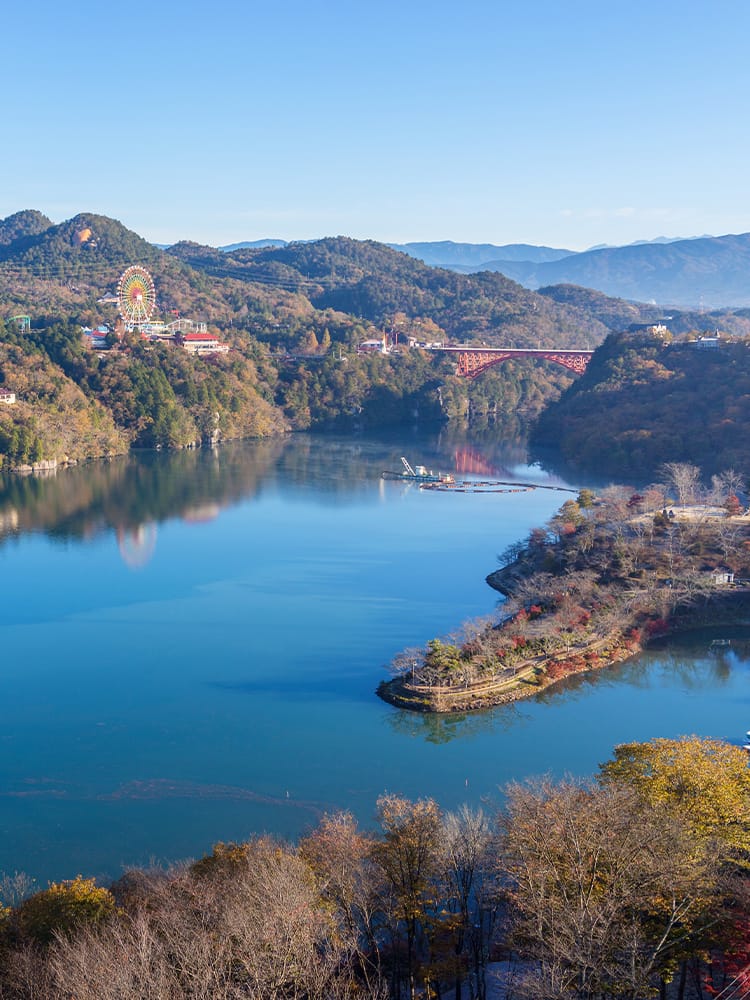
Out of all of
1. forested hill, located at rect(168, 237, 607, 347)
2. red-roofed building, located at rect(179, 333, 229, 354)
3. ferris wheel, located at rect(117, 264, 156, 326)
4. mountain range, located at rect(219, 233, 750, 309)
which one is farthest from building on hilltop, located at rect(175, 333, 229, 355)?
mountain range, located at rect(219, 233, 750, 309)

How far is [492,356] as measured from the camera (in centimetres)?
3753

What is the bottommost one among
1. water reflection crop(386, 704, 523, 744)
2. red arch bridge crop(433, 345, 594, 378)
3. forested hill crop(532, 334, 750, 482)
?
water reflection crop(386, 704, 523, 744)

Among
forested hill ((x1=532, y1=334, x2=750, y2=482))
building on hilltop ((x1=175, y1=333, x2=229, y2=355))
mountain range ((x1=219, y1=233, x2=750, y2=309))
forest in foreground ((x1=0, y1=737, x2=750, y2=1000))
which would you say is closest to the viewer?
forest in foreground ((x1=0, y1=737, x2=750, y2=1000))

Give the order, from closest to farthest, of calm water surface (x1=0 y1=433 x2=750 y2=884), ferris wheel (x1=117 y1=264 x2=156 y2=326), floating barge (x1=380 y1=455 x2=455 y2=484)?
calm water surface (x1=0 y1=433 x2=750 y2=884) < floating barge (x1=380 y1=455 x2=455 y2=484) < ferris wheel (x1=117 y1=264 x2=156 y2=326)

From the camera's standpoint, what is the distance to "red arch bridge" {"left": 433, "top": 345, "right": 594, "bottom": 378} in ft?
116

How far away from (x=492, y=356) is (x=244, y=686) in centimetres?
2903

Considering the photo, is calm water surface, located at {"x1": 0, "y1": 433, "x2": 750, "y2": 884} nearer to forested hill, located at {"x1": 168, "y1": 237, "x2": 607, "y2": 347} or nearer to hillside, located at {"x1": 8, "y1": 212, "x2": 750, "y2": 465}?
hillside, located at {"x1": 8, "y1": 212, "x2": 750, "y2": 465}

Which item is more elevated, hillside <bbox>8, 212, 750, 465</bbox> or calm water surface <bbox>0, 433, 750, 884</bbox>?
hillside <bbox>8, 212, 750, 465</bbox>

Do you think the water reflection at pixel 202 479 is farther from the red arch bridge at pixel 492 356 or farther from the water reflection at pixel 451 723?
the water reflection at pixel 451 723

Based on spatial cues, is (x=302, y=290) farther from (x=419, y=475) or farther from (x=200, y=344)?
(x=419, y=475)

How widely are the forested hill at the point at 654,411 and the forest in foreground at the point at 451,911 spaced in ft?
51.9

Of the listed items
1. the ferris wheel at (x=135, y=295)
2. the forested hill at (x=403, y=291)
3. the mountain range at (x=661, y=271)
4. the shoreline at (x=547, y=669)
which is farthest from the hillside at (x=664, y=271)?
the shoreline at (x=547, y=669)

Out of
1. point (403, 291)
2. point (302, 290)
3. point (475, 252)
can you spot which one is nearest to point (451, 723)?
point (403, 291)

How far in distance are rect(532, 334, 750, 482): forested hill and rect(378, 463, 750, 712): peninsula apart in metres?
5.09
